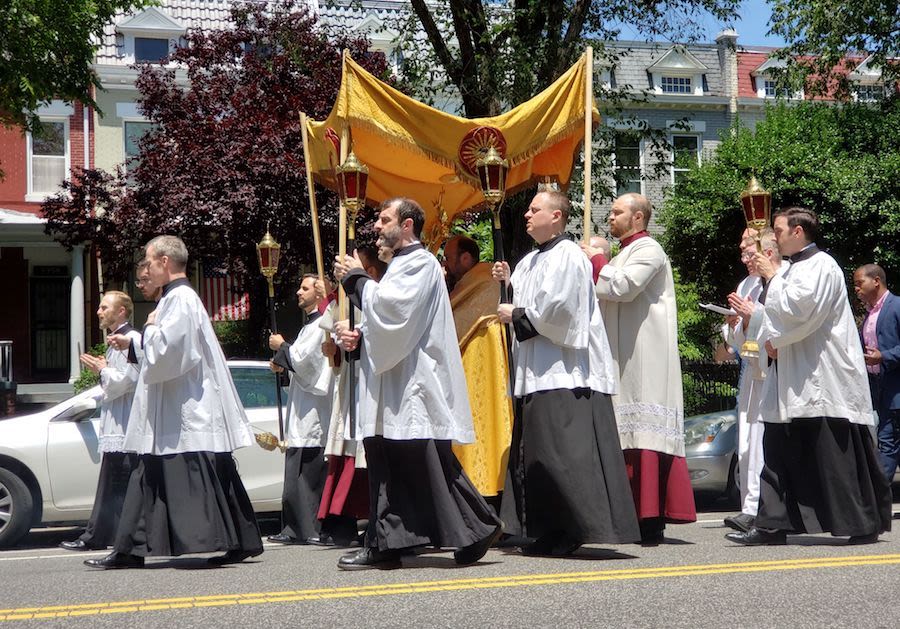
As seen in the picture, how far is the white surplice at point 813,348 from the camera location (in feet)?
23.1

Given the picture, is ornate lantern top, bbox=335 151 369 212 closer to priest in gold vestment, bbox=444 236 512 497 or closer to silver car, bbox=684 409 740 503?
priest in gold vestment, bbox=444 236 512 497

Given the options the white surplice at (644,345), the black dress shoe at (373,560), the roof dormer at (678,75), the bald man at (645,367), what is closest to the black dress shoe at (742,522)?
the bald man at (645,367)

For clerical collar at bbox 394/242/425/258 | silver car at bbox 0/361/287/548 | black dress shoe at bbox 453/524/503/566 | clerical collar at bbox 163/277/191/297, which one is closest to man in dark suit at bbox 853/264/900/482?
black dress shoe at bbox 453/524/503/566

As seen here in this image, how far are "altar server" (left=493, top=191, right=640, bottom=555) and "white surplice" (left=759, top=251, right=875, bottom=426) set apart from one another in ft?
3.77

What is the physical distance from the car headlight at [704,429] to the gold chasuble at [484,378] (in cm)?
364

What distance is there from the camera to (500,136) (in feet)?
28.5

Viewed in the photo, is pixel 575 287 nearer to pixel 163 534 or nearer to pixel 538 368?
pixel 538 368

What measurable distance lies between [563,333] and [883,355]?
3720mm

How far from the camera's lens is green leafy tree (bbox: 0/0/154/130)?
542 inches

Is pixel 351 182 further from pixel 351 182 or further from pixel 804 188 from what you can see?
pixel 804 188

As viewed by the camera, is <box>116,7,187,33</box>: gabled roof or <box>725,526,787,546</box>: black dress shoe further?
<box>116,7,187,33</box>: gabled roof

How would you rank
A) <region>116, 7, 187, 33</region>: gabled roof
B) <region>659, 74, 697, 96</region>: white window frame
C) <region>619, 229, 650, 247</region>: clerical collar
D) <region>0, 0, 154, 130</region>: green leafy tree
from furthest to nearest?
<region>659, 74, 697, 96</region>: white window frame < <region>116, 7, 187, 33</region>: gabled roof < <region>0, 0, 154, 130</region>: green leafy tree < <region>619, 229, 650, 247</region>: clerical collar

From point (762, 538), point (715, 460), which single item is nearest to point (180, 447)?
point (762, 538)

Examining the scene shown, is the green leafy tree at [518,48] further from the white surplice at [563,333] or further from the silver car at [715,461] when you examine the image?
the white surplice at [563,333]
